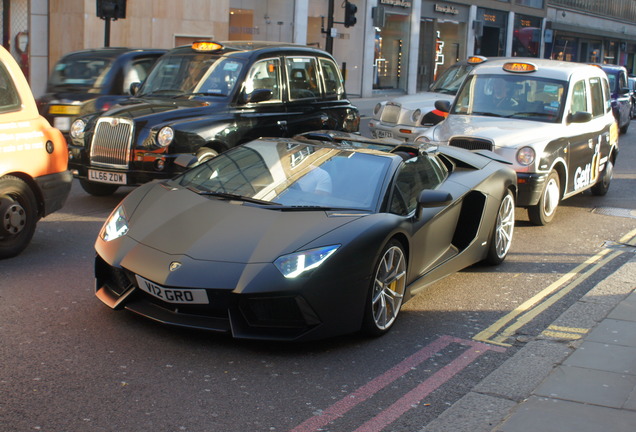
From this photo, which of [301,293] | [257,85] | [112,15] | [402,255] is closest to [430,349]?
[402,255]

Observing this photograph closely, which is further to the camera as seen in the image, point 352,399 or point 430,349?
point 430,349

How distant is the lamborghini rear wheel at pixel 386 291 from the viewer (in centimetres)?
604

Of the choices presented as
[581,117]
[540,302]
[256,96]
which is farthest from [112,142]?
[581,117]

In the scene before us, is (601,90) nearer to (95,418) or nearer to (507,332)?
(507,332)

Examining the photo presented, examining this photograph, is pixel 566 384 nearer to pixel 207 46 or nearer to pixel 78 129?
pixel 78 129

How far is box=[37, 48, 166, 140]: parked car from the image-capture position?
1393cm

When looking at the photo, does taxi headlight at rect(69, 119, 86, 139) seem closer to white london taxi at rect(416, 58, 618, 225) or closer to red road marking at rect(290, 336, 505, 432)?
white london taxi at rect(416, 58, 618, 225)

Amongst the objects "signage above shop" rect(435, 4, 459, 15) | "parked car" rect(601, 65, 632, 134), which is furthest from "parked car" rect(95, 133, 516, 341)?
"signage above shop" rect(435, 4, 459, 15)

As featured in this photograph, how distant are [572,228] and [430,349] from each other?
548 centimetres

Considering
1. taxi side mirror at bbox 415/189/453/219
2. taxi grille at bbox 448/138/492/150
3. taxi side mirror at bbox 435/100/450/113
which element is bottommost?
taxi side mirror at bbox 415/189/453/219

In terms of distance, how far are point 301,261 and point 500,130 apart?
5996mm

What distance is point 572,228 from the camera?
11.0m

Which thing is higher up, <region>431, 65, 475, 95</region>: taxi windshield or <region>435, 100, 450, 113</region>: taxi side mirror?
<region>431, 65, 475, 95</region>: taxi windshield

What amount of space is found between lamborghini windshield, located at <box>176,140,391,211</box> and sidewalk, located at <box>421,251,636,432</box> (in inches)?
62.7
